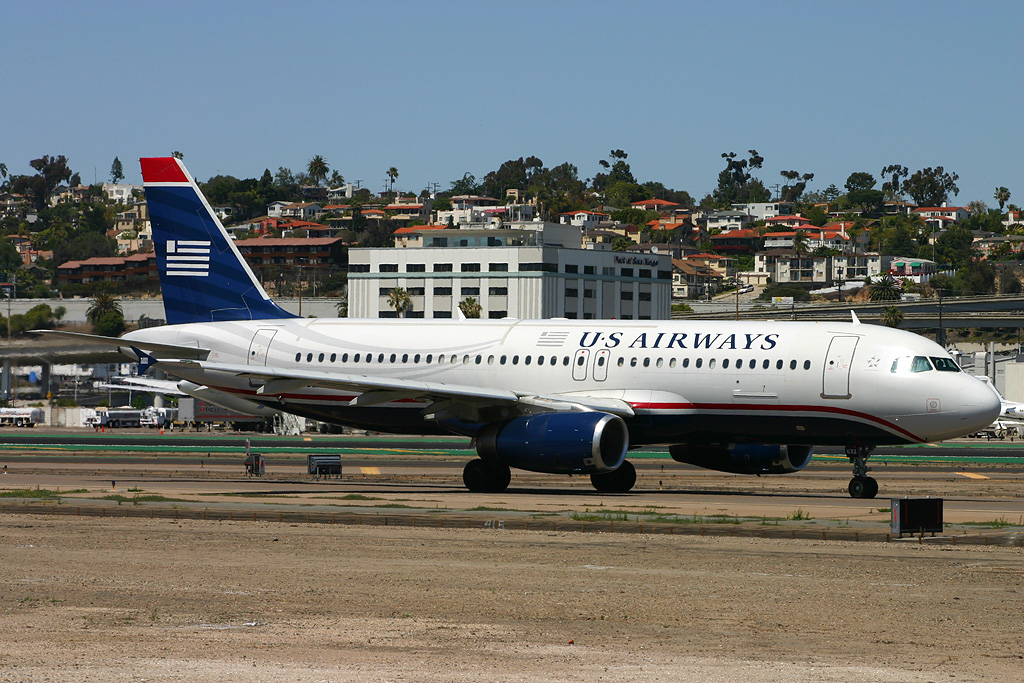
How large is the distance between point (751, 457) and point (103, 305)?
97643 millimetres

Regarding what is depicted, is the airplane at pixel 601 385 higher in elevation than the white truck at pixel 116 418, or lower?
higher

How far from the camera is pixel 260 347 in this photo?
41.4 m

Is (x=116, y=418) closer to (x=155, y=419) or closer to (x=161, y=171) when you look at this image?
(x=155, y=419)

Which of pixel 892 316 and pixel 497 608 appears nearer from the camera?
pixel 497 608

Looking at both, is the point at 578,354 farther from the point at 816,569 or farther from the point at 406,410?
the point at 816,569

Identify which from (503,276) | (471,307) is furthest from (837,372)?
(503,276)

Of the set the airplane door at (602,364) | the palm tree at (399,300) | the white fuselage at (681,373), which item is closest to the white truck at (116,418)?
the palm tree at (399,300)

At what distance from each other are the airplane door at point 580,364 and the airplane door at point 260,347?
392 inches

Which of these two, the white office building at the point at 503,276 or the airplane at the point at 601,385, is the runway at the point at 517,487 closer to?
the airplane at the point at 601,385

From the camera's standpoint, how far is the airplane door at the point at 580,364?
36969 millimetres

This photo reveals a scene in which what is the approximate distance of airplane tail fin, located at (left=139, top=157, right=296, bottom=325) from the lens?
4350 centimetres

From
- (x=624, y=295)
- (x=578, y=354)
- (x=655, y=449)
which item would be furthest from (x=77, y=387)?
(x=578, y=354)

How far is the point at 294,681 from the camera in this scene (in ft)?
41.0

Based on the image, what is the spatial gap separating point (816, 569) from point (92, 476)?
27.8 metres
